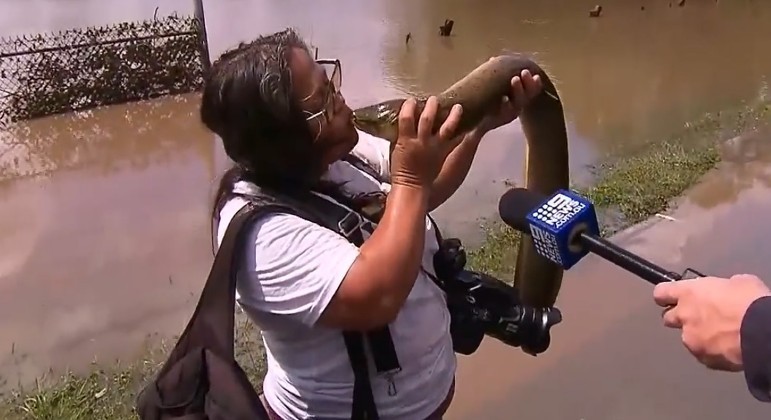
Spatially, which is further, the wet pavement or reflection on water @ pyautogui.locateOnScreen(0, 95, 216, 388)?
reflection on water @ pyautogui.locateOnScreen(0, 95, 216, 388)


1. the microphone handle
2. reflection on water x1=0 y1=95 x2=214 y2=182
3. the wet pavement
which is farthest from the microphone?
reflection on water x1=0 y1=95 x2=214 y2=182

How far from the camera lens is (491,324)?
2.27 meters

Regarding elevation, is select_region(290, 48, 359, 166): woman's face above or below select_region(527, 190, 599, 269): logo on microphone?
above

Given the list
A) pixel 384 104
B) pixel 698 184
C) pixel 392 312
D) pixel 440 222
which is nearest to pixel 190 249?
pixel 440 222

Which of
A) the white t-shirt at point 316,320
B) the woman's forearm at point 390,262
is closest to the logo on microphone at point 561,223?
the woman's forearm at point 390,262

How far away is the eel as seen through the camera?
2137 millimetres

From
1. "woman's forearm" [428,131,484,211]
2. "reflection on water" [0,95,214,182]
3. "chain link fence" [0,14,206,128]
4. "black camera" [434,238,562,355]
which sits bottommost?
"reflection on water" [0,95,214,182]

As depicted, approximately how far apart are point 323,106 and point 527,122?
3.24ft

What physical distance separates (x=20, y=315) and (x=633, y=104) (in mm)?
7419

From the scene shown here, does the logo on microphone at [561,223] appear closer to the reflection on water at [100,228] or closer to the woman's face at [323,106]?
the woman's face at [323,106]

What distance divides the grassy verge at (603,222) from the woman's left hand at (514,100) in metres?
2.23

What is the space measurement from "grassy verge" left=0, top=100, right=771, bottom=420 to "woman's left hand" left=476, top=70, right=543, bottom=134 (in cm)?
223

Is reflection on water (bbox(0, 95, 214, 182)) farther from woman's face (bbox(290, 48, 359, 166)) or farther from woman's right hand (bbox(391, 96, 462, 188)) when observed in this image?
woman's right hand (bbox(391, 96, 462, 188))

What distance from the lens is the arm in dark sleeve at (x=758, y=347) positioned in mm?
1155
